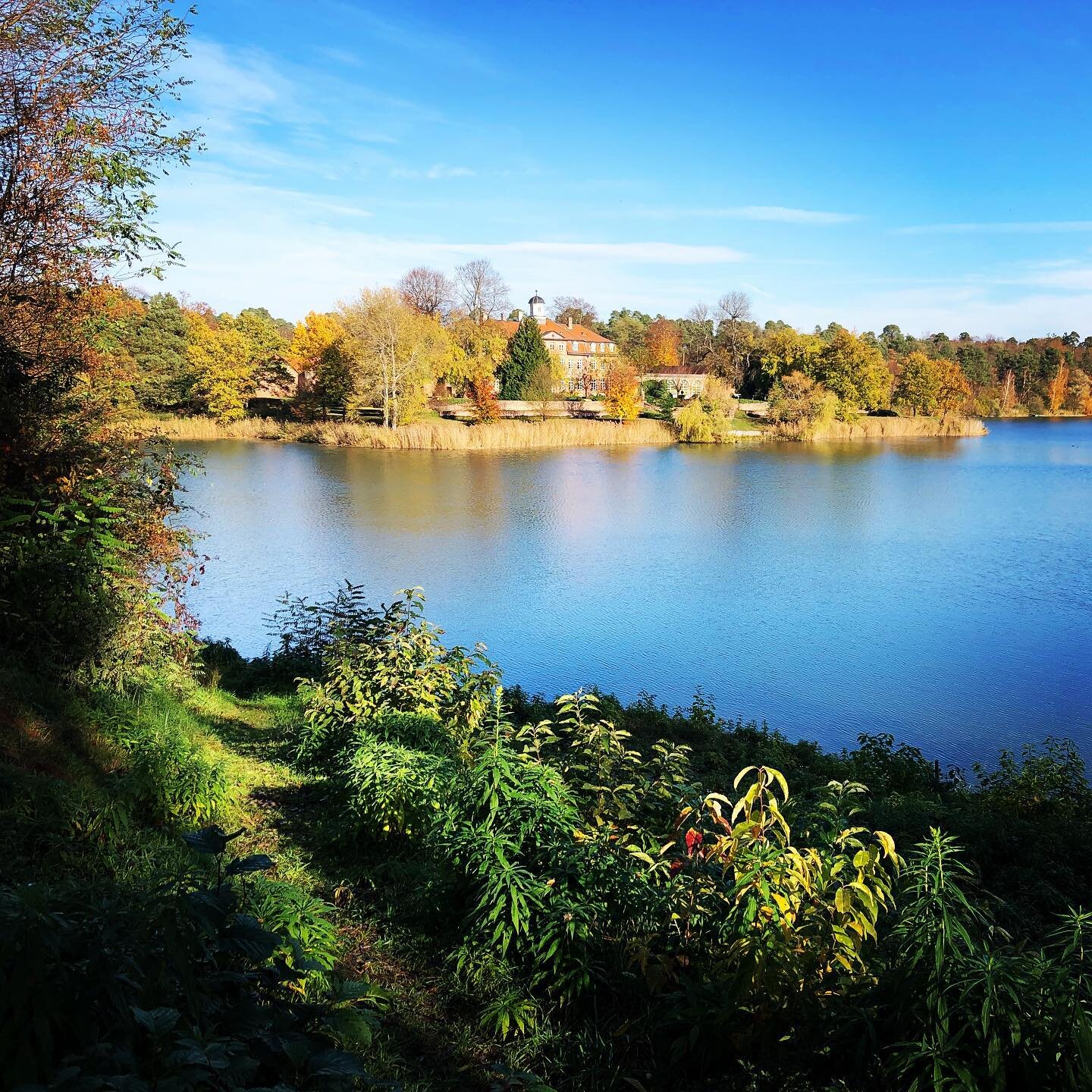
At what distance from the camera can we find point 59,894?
6.94ft

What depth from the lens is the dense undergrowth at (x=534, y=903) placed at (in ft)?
6.86

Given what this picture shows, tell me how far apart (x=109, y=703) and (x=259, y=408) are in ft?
145

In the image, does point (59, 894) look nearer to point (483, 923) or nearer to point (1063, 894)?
point (483, 923)

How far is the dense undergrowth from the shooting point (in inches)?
82.3

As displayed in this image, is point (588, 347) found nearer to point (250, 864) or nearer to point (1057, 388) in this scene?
point (1057, 388)

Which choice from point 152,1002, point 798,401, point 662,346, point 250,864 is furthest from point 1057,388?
point 152,1002

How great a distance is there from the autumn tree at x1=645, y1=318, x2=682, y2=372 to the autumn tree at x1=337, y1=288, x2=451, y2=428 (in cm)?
3404

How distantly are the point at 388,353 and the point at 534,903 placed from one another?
38384 millimetres

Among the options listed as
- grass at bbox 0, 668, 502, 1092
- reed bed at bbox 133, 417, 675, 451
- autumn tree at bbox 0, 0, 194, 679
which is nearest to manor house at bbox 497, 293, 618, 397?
reed bed at bbox 133, 417, 675, 451

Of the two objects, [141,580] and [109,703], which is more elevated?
[141,580]

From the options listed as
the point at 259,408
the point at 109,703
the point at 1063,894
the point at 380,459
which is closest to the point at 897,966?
the point at 1063,894

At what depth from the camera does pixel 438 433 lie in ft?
124

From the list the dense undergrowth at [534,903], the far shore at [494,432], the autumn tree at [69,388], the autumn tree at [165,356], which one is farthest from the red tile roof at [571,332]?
the dense undergrowth at [534,903]

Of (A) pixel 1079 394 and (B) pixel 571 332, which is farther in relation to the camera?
(B) pixel 571 332
